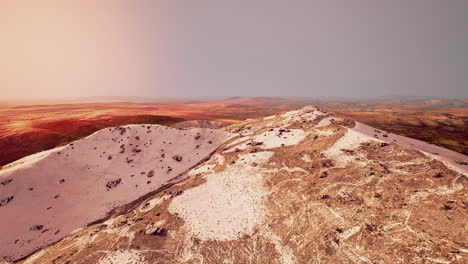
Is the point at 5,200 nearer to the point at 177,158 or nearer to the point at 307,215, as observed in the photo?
the point at 177,158

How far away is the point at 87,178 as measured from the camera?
33.0m

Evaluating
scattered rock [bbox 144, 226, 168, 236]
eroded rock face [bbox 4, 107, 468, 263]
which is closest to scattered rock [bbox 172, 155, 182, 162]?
eroded rock face [bbox 4, 107, 468, 263]

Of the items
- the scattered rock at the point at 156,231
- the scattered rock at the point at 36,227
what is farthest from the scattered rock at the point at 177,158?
the scattered rock at the point at 36,227

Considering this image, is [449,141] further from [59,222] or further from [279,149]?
[59,222]

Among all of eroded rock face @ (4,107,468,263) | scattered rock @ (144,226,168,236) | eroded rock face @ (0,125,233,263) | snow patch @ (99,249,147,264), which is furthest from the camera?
eroded rock face @ (0,125,233,263)

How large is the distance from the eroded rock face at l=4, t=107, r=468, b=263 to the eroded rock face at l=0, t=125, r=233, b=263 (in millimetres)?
4707

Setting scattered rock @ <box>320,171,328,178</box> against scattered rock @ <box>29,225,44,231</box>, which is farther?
scattered rock @ <box>29,225,44,231</box>

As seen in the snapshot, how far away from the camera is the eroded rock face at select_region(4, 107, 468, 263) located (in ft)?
46.4

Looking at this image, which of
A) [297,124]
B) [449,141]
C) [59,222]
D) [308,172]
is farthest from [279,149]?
[449,141]

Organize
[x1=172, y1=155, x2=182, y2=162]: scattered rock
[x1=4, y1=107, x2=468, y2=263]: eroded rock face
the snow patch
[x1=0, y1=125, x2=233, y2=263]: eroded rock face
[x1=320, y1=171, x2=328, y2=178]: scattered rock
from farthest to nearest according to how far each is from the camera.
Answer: [x1=172, y1=155, x2=182, y2=162]: scattered rock → [x1=0, y1=125, x2=233, y2=263]: eroded rock face → [x1=320, y1=171, x2=328, y2=178]: scattered rock → the snow patch → [x1=4, y1=107, x2=468, y2=263]: eroded rock face

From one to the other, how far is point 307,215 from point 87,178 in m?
36.6

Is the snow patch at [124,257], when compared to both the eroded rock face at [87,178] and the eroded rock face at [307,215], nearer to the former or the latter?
the eroded rock face at [307,215]

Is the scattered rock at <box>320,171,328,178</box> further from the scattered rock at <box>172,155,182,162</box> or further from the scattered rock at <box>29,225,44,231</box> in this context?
the scattered rock at <box>29,225,44,231</box>

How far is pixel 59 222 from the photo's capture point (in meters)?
25.6
